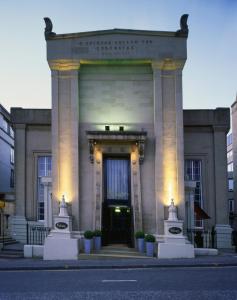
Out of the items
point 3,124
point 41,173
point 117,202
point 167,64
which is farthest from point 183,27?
point 3,124

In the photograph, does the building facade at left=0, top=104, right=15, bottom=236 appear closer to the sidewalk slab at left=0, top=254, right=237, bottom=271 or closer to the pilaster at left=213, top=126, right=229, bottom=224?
the pilaster at left=213, top=126, right=229, bottom=224

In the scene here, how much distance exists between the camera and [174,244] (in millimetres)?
22531

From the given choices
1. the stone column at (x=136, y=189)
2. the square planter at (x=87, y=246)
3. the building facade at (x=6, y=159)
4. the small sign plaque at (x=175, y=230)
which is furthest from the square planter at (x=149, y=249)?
the building facade at (x=6, y=159)

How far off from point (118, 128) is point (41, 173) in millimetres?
7300

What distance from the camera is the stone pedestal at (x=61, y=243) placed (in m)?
22.3

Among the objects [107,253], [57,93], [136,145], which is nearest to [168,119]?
[136,145]

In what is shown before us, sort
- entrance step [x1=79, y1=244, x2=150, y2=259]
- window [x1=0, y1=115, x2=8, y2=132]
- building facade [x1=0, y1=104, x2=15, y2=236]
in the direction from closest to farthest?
1. entrance step [x1=79, y1=244, x2=150, y2=259]
2. building facade [x1=0, y1=104, x2=15, y2=236]
3. window [x1=0, y1=115, x2=8, y2=132]

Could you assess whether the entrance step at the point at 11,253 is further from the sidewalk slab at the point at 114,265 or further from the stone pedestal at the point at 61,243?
the sidewalk slab at the point at 114,265

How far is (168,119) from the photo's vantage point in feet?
83.0

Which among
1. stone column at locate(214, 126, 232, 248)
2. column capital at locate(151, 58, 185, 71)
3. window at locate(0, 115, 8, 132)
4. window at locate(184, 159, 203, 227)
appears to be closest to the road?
column capital at locate(151, 58, 185, 71)

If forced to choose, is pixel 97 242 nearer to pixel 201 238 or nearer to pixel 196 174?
pixel 201 238

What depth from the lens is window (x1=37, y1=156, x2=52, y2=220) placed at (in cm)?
3047

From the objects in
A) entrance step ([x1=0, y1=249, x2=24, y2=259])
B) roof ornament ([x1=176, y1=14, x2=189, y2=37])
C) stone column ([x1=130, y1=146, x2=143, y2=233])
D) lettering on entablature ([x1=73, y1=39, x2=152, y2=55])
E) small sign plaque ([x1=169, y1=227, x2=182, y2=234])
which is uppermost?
roof ornament ([x1=176, y1=14, x2=189, y2=37])

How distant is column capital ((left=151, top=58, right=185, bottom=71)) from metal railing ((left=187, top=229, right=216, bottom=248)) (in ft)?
27.5
